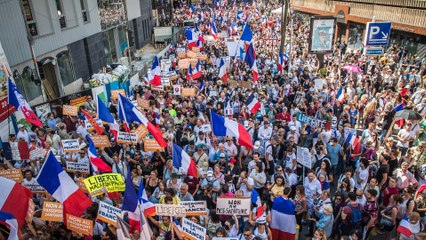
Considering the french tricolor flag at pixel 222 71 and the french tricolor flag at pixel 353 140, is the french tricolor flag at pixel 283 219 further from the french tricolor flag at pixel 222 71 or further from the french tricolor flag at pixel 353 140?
the french tricolor flag at pixel 222 71

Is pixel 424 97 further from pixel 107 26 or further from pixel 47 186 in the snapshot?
pixel 107 26

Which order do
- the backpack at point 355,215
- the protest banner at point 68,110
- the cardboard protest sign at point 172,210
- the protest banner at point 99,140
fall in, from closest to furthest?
the cardboard protest sign at point 172,210, the backpack at point 355,215, the protest banner at point 99,140, the protest banner at point 68,110

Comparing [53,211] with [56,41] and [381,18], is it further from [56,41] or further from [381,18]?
[381,18]

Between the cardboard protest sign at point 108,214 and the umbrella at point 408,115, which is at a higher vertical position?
the cardboard protest sign at point 108,214

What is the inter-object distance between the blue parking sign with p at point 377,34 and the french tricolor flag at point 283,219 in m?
11.9

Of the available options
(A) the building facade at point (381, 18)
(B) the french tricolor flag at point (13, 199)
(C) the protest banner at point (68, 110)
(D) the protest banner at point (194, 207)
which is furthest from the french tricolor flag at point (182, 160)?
(A) the building facade at point (381, 18)

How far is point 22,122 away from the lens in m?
12.0

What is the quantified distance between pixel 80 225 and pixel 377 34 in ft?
49.2

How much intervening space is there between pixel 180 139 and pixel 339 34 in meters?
23.6

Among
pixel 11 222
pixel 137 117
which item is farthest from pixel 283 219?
pixel 11 222

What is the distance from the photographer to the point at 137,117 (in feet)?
28.9

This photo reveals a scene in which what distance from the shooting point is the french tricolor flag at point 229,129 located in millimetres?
8781

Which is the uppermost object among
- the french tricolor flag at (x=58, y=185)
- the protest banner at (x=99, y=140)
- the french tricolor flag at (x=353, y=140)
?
the french tricolor flag at (x=58, y=185)

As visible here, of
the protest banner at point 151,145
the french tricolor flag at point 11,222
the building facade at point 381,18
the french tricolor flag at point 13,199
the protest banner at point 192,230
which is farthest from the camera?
the building facade at point 381,18
